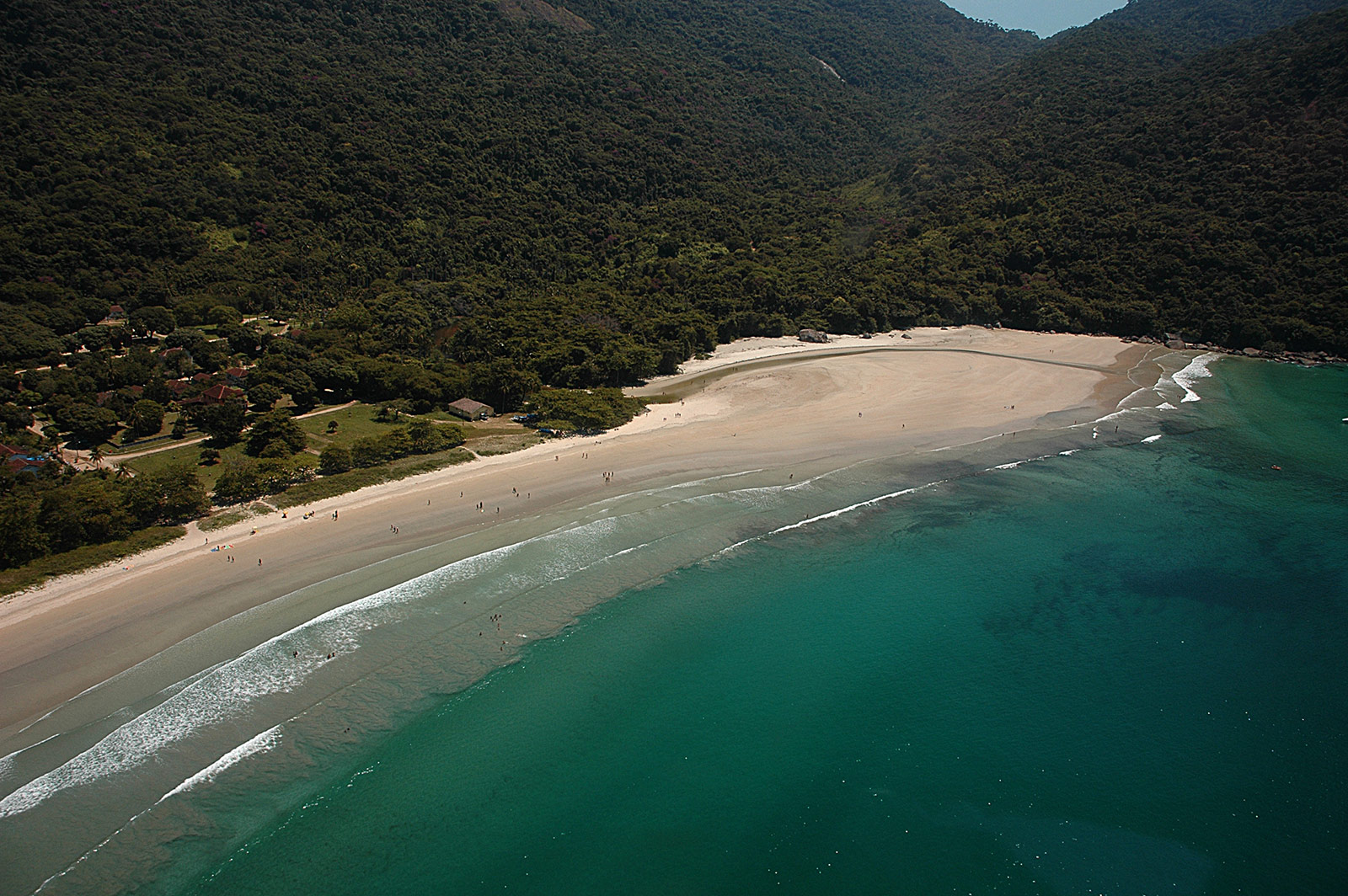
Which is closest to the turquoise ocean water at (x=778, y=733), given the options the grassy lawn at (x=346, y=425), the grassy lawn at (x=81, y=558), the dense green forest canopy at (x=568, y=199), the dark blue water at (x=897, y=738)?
the dark blue water at (x=897, y=738)

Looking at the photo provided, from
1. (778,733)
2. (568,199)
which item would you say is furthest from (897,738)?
(568,199)

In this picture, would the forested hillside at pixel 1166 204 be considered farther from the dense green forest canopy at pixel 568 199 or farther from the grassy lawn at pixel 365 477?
the grassy lawn at pixel 365 477

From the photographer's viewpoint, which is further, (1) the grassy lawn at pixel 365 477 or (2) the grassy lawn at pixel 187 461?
(2) the grassy lawn at pixel 187 461

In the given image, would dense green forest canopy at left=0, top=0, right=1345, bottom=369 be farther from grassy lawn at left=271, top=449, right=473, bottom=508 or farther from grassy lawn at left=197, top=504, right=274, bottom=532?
grassy lawn at left=197, top=504, right=274, bottom=532

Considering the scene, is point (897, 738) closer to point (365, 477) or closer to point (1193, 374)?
point (365, 477)

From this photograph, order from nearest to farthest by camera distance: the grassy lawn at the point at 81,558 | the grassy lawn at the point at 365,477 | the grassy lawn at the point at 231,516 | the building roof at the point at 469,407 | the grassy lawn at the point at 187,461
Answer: the grassy lawn at the point at 81,558 → the grassy lawn at the point at 231,516 → the grassy lawn at the point at 365,477 → the grassy lawn at the point at 187,461 → the building roof at the point at 469,407

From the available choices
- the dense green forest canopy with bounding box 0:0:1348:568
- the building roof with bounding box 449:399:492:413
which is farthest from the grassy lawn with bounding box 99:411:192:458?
the building roof with bounding box 449:399:492:413

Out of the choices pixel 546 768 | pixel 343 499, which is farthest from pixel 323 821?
pixel 343 499

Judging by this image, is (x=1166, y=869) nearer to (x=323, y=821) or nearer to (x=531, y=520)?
(x=323, y=821)

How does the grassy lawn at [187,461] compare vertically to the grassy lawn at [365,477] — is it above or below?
above
